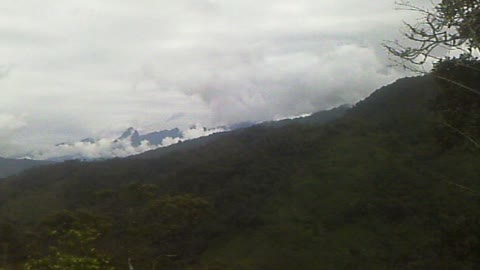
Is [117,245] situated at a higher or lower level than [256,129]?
lower

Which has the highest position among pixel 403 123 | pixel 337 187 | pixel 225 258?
pixel 403 123

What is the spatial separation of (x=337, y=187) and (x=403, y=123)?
22.4 meters

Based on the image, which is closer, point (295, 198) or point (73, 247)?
point (73, 247)

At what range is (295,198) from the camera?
6662 centimetres

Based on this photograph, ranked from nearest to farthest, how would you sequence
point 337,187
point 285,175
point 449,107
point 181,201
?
point 449,107
point 181,201
point 337,187
point 285,175

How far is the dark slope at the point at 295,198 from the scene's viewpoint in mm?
26803

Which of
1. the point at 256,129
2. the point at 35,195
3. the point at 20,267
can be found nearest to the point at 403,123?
the point at 256,129

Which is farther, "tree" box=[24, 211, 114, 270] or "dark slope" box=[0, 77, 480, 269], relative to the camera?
"dark slope" box=[0, 77, 480, 269]

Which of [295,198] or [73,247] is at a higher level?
[73,247]

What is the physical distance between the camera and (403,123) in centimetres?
8225

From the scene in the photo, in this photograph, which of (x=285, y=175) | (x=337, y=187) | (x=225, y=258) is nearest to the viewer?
(x=225, y=258)

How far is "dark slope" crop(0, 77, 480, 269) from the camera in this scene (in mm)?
26803

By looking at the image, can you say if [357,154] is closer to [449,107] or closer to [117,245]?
[117,245]

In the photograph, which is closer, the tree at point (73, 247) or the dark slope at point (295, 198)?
the tree at point (73, 247)
